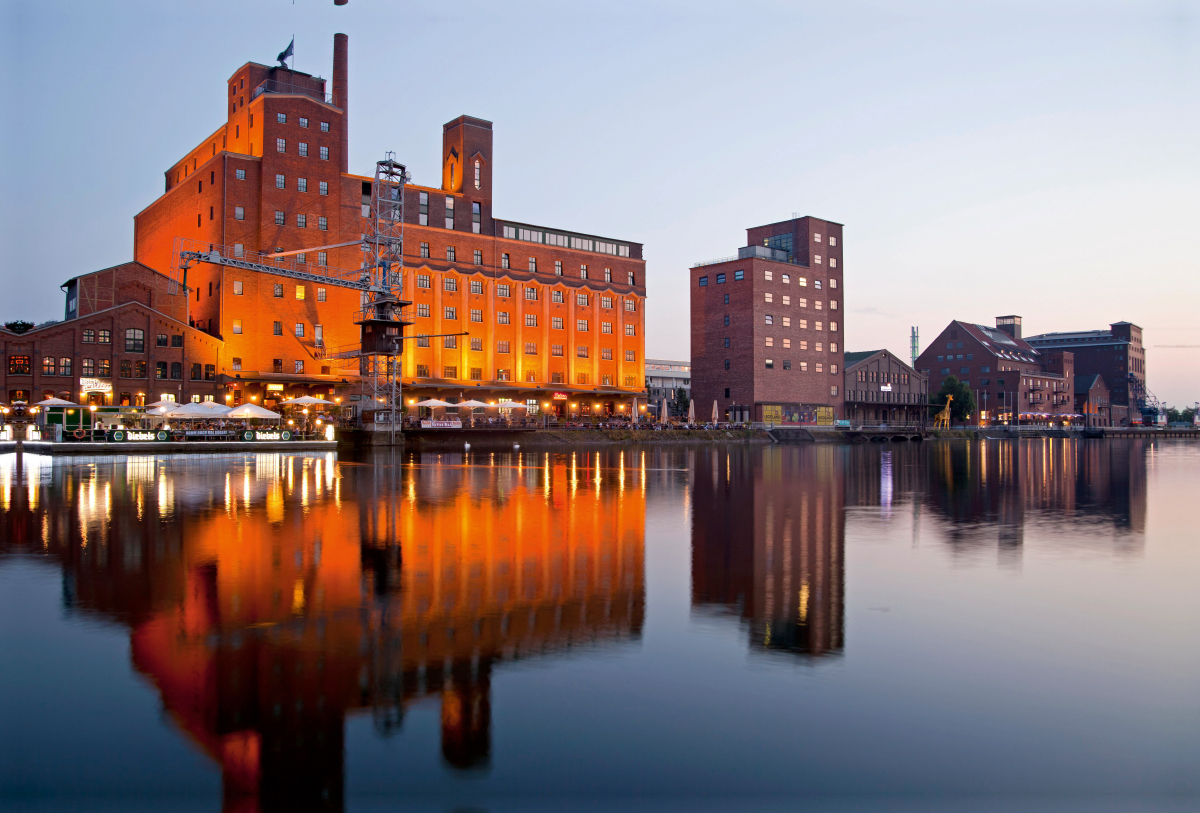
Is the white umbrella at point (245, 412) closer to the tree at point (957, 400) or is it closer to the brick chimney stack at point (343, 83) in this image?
the brick chimney stack at point (343, 83)

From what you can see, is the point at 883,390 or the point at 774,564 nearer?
the point at 774,564

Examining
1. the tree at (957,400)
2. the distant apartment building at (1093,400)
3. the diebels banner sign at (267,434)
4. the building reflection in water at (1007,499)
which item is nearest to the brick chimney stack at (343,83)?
the diebels banner sign at (267,434)

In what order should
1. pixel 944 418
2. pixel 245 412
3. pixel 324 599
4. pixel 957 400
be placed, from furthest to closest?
pixel 957 400 → pixel 944 418 → pixel 245 412 → pixel 324 599

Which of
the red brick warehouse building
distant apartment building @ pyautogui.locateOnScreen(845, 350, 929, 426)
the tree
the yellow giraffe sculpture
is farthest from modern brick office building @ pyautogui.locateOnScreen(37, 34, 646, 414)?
the tree

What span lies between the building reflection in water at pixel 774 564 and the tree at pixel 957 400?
106 m

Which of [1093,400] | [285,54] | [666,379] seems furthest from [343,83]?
[1093,400]

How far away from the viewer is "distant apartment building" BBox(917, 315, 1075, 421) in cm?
13862

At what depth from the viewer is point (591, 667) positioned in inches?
269

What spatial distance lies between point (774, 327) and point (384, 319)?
53.9 meters

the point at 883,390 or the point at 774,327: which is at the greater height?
the point at 774,327

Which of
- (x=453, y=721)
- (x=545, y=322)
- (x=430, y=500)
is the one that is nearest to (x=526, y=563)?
(x=453, y=721)

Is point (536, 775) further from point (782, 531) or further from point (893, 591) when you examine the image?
point (782, 531)

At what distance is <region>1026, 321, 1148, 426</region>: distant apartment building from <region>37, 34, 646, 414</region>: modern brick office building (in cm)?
12469

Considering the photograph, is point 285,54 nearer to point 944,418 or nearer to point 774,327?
point 774,327
